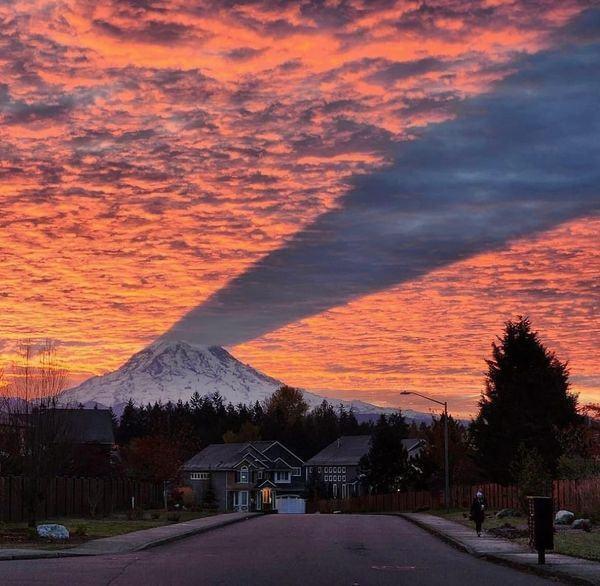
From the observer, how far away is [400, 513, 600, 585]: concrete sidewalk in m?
19.9

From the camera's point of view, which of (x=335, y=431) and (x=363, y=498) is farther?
(x=335, y=431)

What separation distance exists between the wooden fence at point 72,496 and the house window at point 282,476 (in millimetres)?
78036

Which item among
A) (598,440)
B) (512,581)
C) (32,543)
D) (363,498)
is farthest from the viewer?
(363,498)

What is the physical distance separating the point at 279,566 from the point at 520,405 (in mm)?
51199

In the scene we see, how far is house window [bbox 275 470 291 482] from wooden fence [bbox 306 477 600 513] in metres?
18.6

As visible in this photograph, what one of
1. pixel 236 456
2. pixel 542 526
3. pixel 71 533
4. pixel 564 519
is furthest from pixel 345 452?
pixel 542 526

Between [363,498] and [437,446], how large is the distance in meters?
11.9

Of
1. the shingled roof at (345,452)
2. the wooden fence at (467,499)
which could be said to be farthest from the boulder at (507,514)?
the shingled roof at (345,452)

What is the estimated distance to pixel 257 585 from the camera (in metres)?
18.2

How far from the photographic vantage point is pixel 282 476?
146 m

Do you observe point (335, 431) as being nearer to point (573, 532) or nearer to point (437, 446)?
point (437, 446)

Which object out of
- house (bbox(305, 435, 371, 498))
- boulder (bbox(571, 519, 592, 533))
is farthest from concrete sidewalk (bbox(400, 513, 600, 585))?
house (bbox(305, 435, 371, 498))

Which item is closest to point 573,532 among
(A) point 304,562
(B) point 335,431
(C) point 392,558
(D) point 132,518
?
(C) point 392,558

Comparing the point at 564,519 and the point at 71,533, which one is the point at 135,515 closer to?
the point at 71,533
